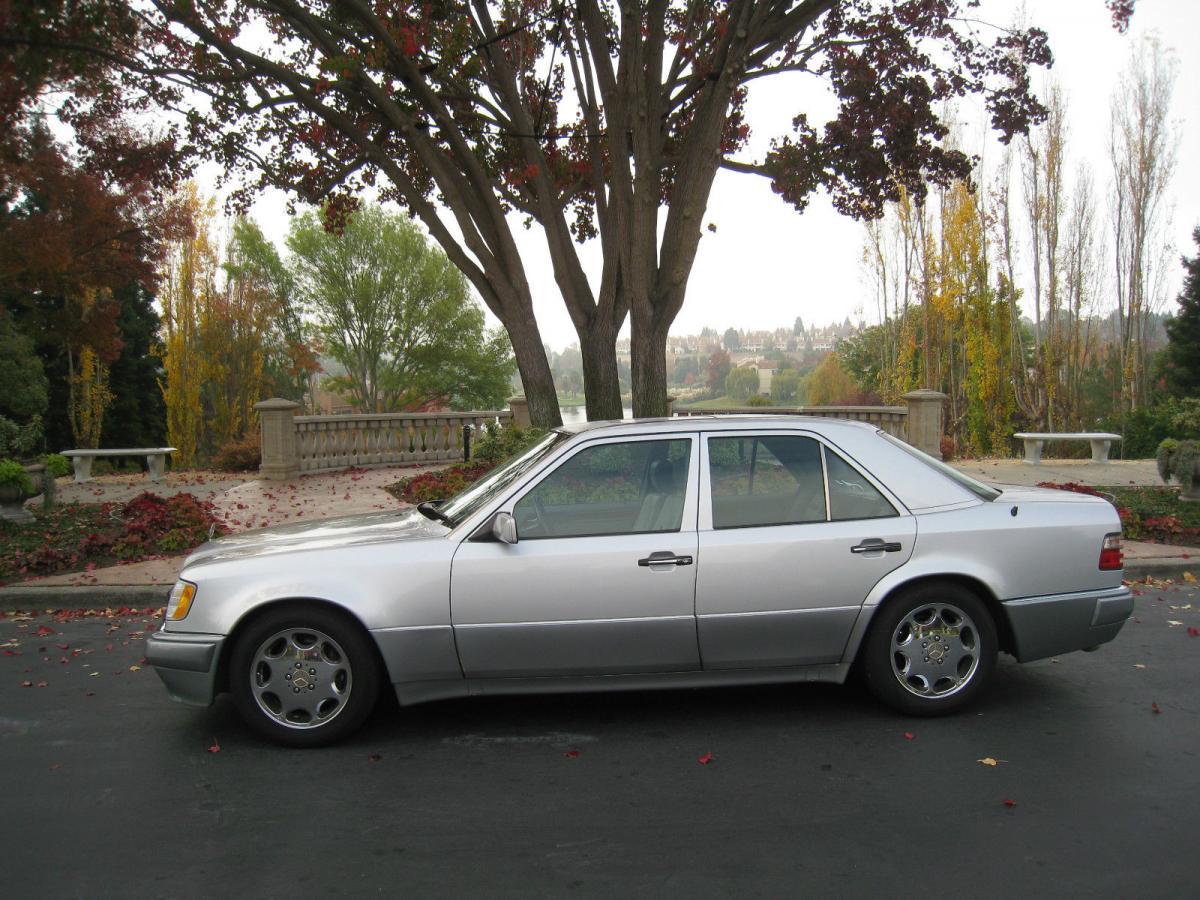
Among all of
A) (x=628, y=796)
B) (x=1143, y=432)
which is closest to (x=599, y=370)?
(x=628, y=796)

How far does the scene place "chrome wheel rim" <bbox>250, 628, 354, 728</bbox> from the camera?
4.68 meters

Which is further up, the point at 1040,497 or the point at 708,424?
the point at 708,424

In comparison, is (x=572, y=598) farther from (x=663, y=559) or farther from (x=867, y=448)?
(x=867, y=448)

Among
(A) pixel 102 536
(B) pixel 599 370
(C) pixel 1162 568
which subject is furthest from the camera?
(B) pixel 599 370

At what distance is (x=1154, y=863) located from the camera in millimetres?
3449

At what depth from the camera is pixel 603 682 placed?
482 cm

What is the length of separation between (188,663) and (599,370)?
9871 mm

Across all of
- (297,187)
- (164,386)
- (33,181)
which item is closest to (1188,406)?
(297,187)

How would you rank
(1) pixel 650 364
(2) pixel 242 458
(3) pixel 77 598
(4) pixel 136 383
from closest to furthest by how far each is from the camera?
(3) pixel 77 598 < (1) pixel 650 364 < (2) pixel 242 458 < (4) pixel 136 383

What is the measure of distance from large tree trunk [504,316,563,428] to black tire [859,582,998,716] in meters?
9.58

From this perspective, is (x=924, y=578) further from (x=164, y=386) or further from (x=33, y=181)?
(x=164, y=386)

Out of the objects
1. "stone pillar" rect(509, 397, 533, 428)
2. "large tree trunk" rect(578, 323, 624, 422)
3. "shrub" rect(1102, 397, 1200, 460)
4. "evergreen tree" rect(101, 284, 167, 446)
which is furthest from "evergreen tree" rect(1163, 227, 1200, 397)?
"evergreen tree" rect(101, 284, 167, 446)

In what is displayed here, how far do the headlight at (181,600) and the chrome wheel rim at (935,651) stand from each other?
3.49m

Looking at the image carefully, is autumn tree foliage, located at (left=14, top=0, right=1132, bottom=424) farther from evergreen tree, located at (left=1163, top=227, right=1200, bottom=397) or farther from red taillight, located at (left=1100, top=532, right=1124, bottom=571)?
evergreen tree, located at (left=1163, top=227, right=1200, bottom=397)
